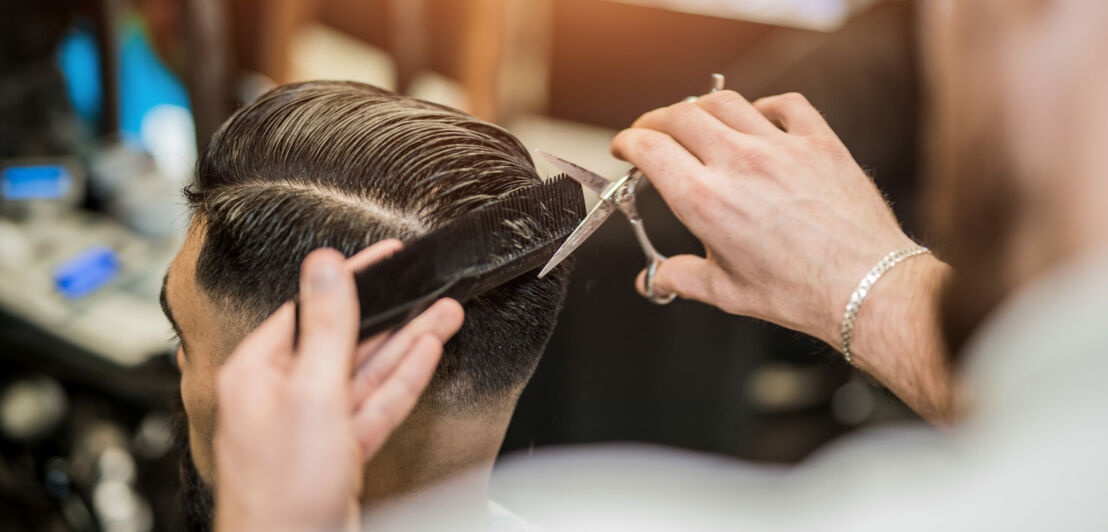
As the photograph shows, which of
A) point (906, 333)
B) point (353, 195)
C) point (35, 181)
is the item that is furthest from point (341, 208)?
point (35, 181)

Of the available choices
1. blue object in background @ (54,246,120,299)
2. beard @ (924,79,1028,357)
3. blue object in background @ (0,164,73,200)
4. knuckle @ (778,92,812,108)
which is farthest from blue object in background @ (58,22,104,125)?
beard @ (924,79,1028,357)

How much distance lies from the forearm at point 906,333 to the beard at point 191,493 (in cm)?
92

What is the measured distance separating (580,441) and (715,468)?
0.87ft

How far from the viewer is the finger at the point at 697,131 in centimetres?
96

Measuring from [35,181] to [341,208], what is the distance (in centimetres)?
271

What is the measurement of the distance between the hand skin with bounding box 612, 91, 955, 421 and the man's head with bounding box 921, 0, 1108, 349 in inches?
14.9

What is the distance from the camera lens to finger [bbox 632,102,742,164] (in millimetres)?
959

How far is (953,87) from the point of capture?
0.62m

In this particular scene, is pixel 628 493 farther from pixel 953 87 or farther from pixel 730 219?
pixel 953 87

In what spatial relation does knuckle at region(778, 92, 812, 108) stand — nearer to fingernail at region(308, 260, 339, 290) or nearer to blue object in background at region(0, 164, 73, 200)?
fingernail at region(308, 260, 339, 290)

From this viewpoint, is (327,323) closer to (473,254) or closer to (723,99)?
(473,254)

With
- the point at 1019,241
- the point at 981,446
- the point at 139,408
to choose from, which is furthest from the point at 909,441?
the point at 139,408

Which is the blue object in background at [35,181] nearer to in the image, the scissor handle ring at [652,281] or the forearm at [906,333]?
the scissor handle ring at [652,281]

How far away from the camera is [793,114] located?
39.6 inches
